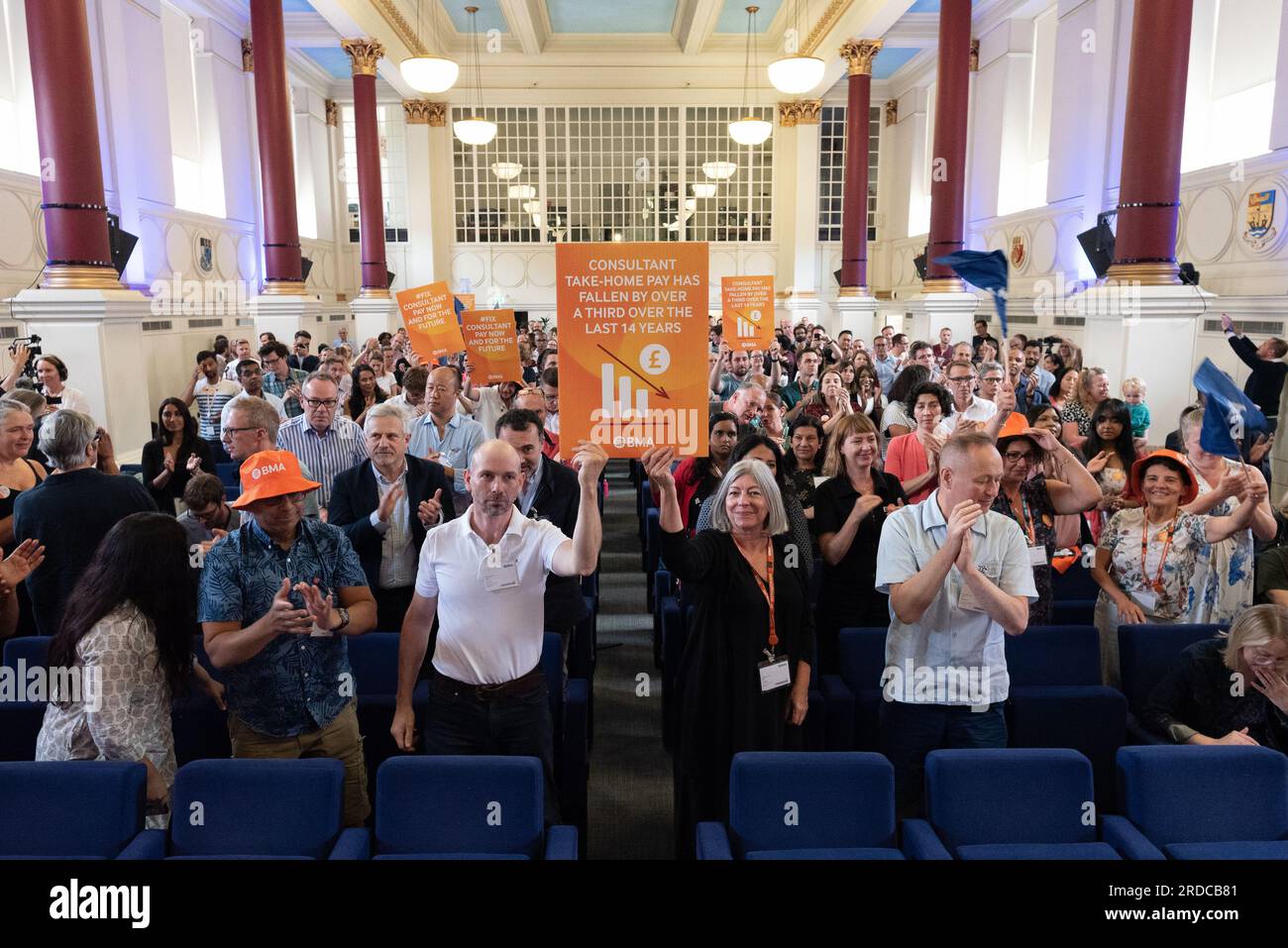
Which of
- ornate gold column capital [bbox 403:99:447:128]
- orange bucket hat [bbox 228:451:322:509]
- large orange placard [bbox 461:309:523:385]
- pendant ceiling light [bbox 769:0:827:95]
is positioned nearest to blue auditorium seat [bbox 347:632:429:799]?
orange bucket hat [bbox 228:451:322:509]

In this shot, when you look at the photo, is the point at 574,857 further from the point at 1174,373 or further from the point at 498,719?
the point at 1174,373

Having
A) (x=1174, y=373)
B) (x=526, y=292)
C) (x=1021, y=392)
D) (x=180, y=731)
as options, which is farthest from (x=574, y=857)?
(x=526, y=292)

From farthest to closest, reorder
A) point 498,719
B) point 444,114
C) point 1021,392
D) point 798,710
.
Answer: point 444,114, point 1021,392, point 798,710, point 498,719

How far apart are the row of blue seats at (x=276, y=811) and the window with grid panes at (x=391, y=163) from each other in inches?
869

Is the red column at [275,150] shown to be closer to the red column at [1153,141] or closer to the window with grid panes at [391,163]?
the window with grid panes at [391,163]

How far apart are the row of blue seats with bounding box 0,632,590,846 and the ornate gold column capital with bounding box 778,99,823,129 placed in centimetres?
2121

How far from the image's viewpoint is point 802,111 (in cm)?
2253

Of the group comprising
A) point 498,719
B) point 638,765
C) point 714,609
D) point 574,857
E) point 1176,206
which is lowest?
point 638,765

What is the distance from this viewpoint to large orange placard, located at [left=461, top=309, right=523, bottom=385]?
7883 mm

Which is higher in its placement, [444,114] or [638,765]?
[444,114]

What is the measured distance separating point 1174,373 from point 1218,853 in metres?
7.79

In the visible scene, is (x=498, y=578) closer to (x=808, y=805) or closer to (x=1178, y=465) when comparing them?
(x=808, y=805)

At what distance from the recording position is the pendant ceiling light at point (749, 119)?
59.1ft
